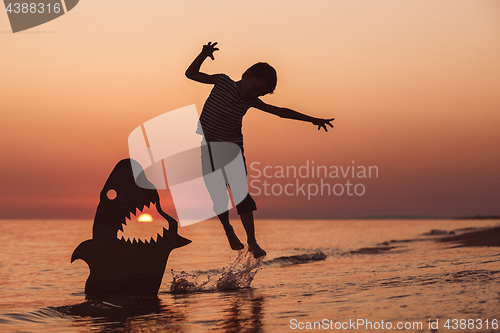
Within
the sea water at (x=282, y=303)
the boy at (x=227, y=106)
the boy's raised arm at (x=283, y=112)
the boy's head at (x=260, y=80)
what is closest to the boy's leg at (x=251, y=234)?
the boy at (x=227, y=106)

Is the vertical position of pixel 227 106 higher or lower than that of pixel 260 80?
lower

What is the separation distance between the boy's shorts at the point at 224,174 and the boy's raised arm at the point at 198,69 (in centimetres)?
66

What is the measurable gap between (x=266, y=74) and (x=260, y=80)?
0.08 m

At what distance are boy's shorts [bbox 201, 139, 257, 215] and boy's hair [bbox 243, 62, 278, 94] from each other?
2.37 feet

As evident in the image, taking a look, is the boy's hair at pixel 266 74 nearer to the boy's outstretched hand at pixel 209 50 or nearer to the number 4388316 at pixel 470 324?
the boy's outstretched hand at pixel 209 50

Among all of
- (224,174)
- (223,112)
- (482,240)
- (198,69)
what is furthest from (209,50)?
(482,240)

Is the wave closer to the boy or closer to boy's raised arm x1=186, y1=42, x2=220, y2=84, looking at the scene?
the boy

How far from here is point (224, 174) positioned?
4.75 m

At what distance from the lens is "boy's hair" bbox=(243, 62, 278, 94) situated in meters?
4.34

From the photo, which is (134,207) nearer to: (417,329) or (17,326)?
(17,326)

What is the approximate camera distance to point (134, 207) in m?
5.77

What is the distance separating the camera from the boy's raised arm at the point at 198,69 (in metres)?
4.72

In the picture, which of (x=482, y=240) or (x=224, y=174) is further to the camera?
(x=482, y=240)

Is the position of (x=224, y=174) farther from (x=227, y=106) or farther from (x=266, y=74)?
(x=266, y=74)
